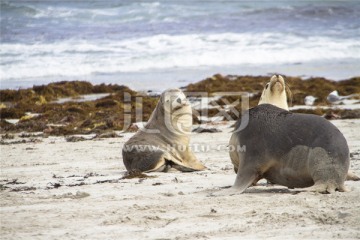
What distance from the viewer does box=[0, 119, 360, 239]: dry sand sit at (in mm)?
5184

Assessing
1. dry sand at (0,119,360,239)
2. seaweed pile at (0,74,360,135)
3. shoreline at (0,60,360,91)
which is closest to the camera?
dry sand at (0,119,360,239)

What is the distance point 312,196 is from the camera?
6.23m

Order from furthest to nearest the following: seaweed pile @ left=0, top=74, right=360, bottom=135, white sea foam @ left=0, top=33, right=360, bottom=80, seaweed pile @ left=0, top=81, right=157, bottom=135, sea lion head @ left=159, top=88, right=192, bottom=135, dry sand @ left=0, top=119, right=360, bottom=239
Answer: white sea foam @ left=0, top=33, right=360, bottom=80, seaweed pile @ left=0, top=74, right=360, bottom=135, seaweed pile @ left=0, top=81, right=157, bottom=135, sea lion head @ left=159, top=88, right=192, bottom=135, dry sand @ left=0, top=119, right=360, bottom=239

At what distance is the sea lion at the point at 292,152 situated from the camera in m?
6.51

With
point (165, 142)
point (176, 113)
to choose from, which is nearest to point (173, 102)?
point (176, 113)

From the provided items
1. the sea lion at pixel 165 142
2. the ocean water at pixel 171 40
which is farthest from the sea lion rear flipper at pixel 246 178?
the ocean water at pixel 171 40

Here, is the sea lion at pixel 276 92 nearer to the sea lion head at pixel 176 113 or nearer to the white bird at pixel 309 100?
the sea lion head at pixel 176 113

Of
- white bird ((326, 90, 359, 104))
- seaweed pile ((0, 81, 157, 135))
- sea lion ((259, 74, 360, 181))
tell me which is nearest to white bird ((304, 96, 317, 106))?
white bird ((326, 90, 359, 104))

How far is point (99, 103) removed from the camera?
1573cm

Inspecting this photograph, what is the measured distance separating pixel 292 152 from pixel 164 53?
1901 centimetres

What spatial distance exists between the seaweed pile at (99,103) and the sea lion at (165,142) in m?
3.26

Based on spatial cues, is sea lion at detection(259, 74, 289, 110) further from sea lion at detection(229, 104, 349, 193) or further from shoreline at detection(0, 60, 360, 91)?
shoreline at detection(0, 60, 360, 91)

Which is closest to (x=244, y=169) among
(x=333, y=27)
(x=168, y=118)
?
(x=168, y=118)

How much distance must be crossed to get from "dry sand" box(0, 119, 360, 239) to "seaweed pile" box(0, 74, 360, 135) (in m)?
4.49
